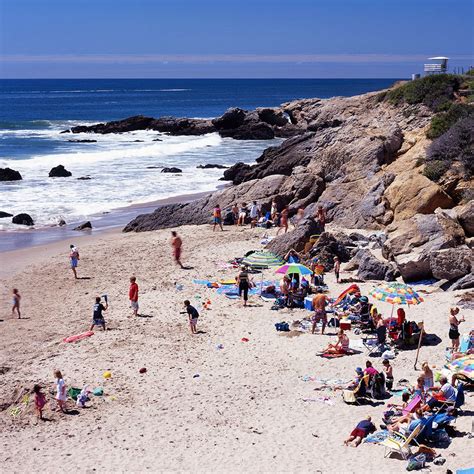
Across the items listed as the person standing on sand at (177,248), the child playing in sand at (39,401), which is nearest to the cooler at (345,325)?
the child playing in sand at (39,401)

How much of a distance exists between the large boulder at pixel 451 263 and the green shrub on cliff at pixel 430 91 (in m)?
19.8

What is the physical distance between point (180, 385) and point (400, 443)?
432 cm

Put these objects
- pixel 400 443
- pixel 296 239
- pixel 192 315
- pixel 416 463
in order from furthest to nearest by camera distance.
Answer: pixel 296 239, pixel 192 315, pixel 400 443, pixel 416 463

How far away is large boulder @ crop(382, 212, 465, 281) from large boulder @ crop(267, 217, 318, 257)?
95.2 inches

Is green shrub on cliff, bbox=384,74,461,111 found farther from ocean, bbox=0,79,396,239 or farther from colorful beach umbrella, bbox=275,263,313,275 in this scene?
colorful beach umbrella, bbox=275,263,313,275

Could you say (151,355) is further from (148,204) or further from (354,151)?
(148,204)

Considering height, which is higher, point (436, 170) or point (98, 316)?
point (436, 170)

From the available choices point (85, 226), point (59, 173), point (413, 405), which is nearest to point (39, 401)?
point (413, 405)

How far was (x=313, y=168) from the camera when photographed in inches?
1146

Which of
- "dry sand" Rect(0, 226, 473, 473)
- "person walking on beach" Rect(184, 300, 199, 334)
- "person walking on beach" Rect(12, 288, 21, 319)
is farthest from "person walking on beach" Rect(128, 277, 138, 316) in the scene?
"person walking on beach" Rect(12, 288, 21, 319)

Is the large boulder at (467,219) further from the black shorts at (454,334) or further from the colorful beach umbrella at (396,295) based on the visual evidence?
the black shorts at (454,334)

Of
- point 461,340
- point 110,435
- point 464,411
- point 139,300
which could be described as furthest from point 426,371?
point 139,300

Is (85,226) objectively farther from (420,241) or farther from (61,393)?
(61,393)

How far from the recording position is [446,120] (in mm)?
27797
